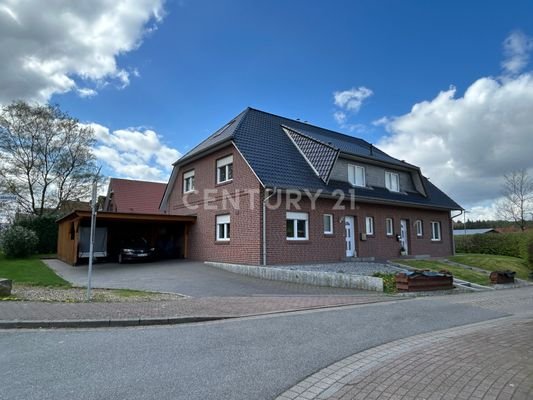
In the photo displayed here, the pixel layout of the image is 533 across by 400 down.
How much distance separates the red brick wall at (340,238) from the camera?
16469 mm

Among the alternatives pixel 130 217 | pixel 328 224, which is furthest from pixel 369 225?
pixel 130 217

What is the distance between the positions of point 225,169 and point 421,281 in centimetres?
1079

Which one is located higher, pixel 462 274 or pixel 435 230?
pixel 435 230

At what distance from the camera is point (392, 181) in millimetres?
23469

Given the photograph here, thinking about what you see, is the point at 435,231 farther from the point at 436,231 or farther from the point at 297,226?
the point at 297,226

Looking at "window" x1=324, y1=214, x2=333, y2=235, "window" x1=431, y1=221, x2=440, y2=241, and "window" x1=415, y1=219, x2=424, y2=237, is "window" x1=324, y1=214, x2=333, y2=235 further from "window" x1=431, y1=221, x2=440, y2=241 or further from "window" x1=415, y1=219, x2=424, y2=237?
"window" x1=431, y1=221, x2=440, y2=241

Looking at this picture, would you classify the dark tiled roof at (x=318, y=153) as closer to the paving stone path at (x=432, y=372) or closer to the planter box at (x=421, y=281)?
Result: the planter box at (x=421, y=281)

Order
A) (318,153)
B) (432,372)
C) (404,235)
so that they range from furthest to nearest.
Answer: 1. (404,235)
2. (318,153)
3. (432,372)

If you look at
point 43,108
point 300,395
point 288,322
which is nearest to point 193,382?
point 300,395

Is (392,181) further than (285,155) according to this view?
Yes

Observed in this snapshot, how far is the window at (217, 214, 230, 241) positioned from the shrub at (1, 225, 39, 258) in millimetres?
13349

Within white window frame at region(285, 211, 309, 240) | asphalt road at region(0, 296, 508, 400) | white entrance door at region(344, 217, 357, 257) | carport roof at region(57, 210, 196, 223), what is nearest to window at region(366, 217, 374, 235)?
white entrance door at region(344, 217, 357, 257)

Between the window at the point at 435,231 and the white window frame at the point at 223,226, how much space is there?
47.5 ft

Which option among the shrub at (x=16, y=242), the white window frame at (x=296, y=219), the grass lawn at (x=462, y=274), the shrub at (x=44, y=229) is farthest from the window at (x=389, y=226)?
the shrub at (x=44, y=229)
